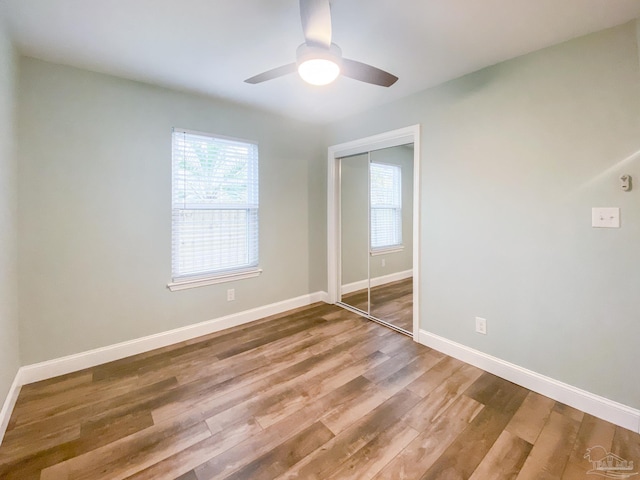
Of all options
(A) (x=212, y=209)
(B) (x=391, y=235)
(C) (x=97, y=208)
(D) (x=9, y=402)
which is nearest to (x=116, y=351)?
(D) (x=9, y=402)

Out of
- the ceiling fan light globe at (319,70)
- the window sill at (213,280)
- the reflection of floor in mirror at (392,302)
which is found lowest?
the reflection of floor in mirror at (392,302)

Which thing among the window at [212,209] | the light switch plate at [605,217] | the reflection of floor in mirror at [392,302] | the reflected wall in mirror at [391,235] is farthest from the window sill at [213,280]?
the light switch plate at [605,217]

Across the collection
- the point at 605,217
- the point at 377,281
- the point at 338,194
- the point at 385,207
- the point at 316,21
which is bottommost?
the point at 377,281

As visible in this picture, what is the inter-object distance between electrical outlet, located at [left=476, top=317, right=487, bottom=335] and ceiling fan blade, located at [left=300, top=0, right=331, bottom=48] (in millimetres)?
2275

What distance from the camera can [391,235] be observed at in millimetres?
3490

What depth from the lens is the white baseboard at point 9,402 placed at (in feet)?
5.25

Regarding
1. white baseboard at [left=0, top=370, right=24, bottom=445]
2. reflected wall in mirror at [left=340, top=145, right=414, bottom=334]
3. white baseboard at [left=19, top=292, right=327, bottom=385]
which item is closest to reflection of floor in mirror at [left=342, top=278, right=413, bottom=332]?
reflected wall in mirror at [left=340, top=145, right=414, bottom=334]

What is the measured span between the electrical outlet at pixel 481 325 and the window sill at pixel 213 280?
226cm

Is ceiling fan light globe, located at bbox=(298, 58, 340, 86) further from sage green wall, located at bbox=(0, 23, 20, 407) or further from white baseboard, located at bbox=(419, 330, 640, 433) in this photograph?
white baseboard, located at bbox=(419, 330, 640, 433)

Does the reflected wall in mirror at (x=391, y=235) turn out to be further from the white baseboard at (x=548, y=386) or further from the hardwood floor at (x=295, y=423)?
the hardwood floor at (x=295, y=423)

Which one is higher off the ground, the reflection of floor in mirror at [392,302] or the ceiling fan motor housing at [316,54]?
the ceiling fan motor housing at [316,54]

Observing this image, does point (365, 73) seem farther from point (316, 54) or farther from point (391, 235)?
point (391, 235)

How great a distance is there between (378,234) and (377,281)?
0.61m

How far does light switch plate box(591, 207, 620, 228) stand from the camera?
1.67 m
